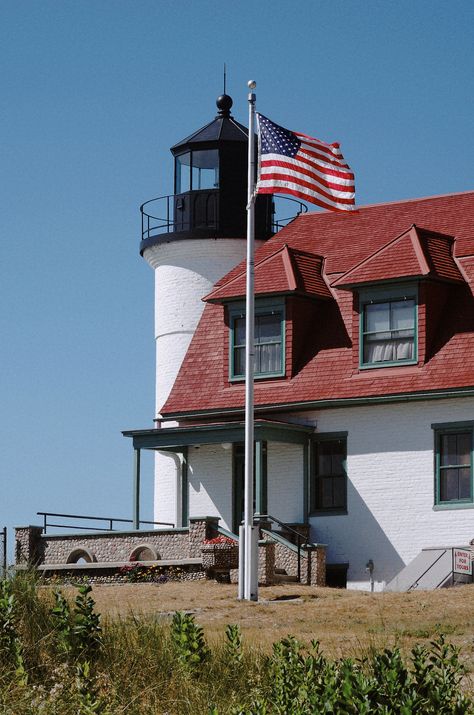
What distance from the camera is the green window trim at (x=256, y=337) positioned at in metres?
34.9

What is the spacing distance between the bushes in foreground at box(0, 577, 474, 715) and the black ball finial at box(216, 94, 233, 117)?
84.6ft

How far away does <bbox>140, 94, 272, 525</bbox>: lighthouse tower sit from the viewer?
129ft

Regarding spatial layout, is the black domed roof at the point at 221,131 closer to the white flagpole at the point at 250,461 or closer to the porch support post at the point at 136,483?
the porch support post at the point at 136,483

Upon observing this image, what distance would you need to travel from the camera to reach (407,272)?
3259 centimetres

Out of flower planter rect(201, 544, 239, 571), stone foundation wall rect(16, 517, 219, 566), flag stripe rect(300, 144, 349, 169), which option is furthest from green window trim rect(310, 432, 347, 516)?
flag stripe rect(300, 144, 349, 169)

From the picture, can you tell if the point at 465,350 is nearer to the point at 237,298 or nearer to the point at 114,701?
the point at 237,298

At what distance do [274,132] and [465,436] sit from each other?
837 cm

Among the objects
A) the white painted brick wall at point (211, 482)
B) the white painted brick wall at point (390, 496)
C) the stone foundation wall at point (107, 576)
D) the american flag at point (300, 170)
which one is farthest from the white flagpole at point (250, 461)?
the white painted brick wall at point (211, 482)

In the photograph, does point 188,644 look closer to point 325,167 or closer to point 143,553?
point 325,167

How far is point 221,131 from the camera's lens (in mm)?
41406

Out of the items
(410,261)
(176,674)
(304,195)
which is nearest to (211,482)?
(410,261)

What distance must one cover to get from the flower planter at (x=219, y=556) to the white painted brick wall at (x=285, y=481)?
11.4ft

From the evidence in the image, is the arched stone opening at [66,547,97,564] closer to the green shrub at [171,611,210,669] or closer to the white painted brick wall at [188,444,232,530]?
the white painted brick wall at [188,444,232,530]

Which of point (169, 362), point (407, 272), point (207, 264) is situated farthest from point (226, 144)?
point (407, 272)
